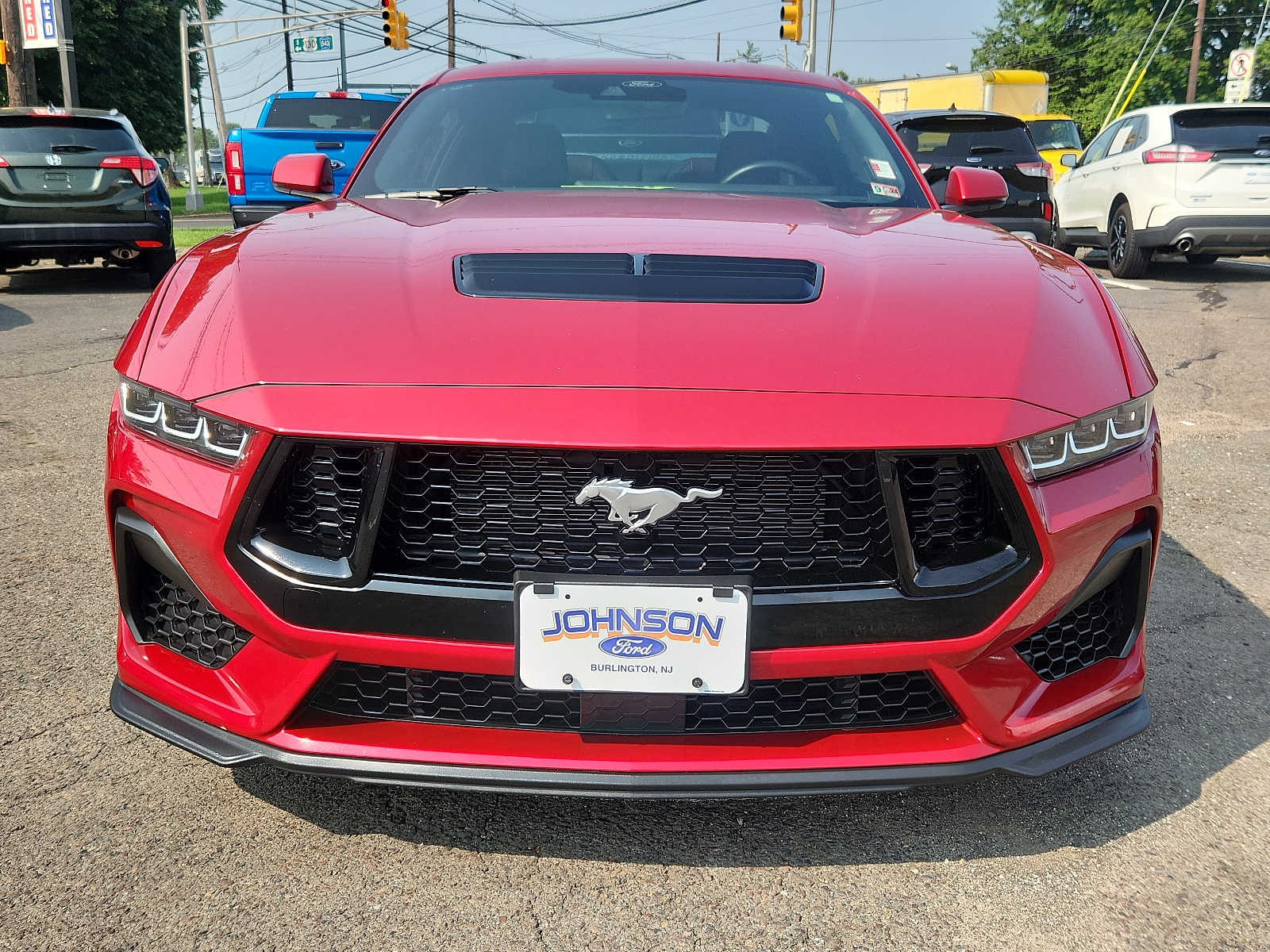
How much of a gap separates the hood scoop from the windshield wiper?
82 centimetres

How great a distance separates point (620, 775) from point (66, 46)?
16.9 m

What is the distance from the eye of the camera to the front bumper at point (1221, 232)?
1019cm

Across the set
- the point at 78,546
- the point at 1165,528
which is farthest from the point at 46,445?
the point at 1165,528

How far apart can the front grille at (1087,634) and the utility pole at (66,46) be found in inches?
650

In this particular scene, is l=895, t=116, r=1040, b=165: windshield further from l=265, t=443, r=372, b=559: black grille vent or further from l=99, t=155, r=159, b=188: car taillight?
l=265, t=443, r=372, b=559: black grille vent

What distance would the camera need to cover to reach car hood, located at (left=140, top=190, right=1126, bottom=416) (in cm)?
168

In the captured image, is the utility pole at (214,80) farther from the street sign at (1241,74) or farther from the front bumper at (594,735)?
the front bumper at (594,735)

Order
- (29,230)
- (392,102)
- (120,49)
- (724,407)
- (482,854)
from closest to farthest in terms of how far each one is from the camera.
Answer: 1. (724,407)
2. (482,854)
3. (29,230)
4. (392,102)
5. (120,49)

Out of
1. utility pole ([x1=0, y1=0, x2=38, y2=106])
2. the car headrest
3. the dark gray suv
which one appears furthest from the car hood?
utility pole ([x1=0, y1=0, x2=38, y2=106])

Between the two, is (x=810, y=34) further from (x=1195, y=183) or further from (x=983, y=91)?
(x=1195, y=183)

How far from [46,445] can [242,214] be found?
6736 mm

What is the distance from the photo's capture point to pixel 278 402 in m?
1.64

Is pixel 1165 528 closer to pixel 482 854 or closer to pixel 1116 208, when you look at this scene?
pixel 482 854

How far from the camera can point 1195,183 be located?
10.3m
